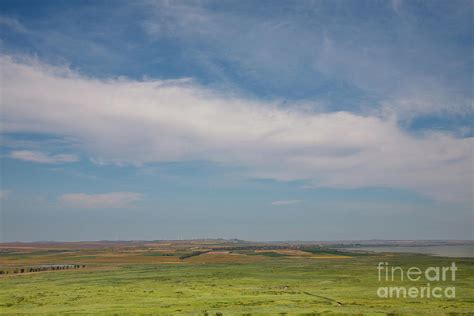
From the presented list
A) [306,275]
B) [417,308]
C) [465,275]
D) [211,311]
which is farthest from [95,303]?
[465,275]

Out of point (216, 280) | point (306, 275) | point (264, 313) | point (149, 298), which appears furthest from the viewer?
point (306, 275)

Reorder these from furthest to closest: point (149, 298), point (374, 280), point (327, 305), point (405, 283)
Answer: point (374, 280) < point (405, 283) < point (149, 298) < point (327, 305)

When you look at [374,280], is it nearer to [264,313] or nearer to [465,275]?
[465,275]

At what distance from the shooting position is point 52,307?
155 ft

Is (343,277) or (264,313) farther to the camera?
(343,277)

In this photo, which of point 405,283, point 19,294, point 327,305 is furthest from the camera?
point 405,283

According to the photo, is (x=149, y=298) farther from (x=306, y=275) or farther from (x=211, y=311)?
(x=306, y=275)

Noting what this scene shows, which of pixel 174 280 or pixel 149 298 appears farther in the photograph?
pixel 174 280

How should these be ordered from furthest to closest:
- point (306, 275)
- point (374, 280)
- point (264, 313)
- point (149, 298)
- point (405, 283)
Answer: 1. point (306, 275)
2. point (374, 280)
3. point (405, 283)
4. point (149, 298)
5. point (264, 313)

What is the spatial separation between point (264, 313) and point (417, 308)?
17588 millimetres

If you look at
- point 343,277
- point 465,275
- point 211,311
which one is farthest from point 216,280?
point 465,275

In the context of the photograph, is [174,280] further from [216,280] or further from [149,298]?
[149,298]

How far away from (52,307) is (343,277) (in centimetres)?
5155

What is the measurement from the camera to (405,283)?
63.8m
